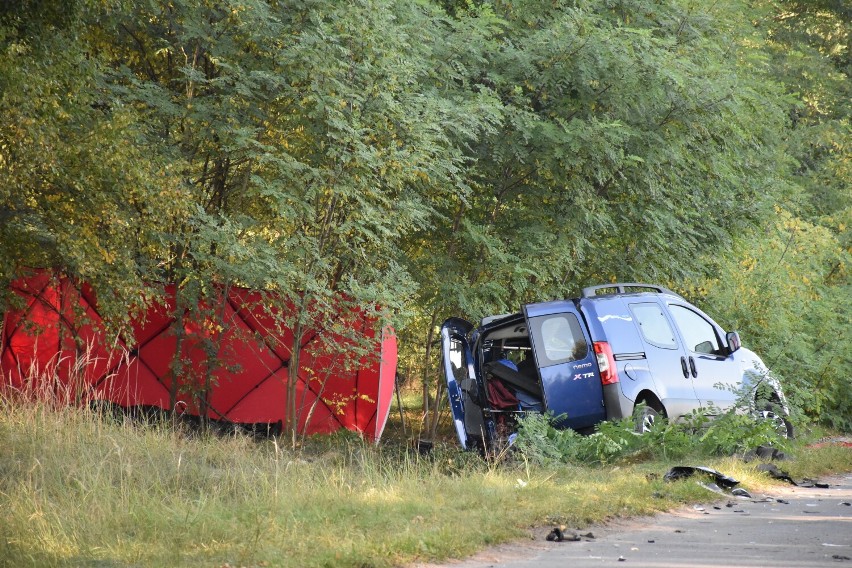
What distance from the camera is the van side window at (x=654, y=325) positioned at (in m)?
13.1

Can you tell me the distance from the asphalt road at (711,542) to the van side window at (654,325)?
3758 millimetres

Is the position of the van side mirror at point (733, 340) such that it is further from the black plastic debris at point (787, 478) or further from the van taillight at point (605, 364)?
the black plastic debris at point (787, 478)

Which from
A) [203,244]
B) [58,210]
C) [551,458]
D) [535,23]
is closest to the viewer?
[551,458]

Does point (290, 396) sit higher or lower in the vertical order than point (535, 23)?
lower

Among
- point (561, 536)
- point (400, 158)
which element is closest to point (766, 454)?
point (561, 536)

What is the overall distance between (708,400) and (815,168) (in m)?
24.0

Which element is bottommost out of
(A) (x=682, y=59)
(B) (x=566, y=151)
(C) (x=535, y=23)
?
(B) (x=566, y=151)

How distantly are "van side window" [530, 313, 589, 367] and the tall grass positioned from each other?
1.33 m

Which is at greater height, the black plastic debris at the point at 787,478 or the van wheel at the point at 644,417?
the van wheel at the point at 644,417

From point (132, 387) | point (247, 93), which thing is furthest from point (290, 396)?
point (247, 93)

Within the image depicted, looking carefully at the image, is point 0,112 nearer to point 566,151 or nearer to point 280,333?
point 280,333

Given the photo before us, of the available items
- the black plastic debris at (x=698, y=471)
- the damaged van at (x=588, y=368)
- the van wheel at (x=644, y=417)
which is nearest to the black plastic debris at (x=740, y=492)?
the black plastic debris at (x=698, y=471)

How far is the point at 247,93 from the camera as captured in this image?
14289 millimetres

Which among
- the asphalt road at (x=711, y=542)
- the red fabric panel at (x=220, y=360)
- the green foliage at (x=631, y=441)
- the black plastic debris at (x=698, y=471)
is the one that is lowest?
the asphalt road at (x=711, y=542)
